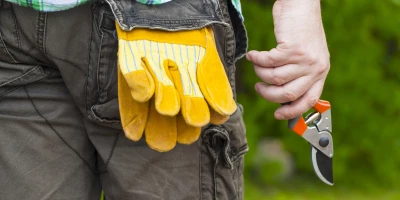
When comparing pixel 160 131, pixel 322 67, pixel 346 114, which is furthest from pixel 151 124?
pixel 346 114

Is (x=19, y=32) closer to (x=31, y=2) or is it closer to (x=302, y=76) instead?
(x=31, y=2)

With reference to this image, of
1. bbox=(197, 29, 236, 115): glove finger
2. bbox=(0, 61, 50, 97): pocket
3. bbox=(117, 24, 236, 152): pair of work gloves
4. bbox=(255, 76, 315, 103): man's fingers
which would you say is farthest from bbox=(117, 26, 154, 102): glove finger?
bbox=(255, 76, 315, 103): man's fingers

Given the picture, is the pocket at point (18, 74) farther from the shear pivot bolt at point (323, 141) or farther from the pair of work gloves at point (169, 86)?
the shear pivot bolt at point (323, 141)

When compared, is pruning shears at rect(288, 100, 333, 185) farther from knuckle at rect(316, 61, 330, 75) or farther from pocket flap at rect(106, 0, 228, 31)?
pocket flap at rect(106, 0, 228, 31)

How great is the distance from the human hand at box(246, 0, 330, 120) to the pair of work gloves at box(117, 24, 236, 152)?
0.15 m

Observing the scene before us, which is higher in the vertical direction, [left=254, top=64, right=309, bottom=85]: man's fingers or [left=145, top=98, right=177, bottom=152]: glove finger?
[left=254, top=64, right=309, bottom=85]: man's fingers

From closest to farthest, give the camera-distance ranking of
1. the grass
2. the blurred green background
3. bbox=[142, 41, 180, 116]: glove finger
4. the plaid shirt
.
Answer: bbox=[142, 41, 180, 116]: glove finger → the plaid shirt → the blurred green background → the grass

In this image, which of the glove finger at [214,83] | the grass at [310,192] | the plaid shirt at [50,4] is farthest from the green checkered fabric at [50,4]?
the grass at [310,192]

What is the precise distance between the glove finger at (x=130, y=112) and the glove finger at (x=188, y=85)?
7 centimetres

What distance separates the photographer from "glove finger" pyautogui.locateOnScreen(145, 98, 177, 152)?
1236mm

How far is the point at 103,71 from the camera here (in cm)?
130

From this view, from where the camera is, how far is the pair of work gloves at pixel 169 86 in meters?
1.16

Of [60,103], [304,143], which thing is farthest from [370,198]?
[60,103]

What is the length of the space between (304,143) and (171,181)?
2.32m
